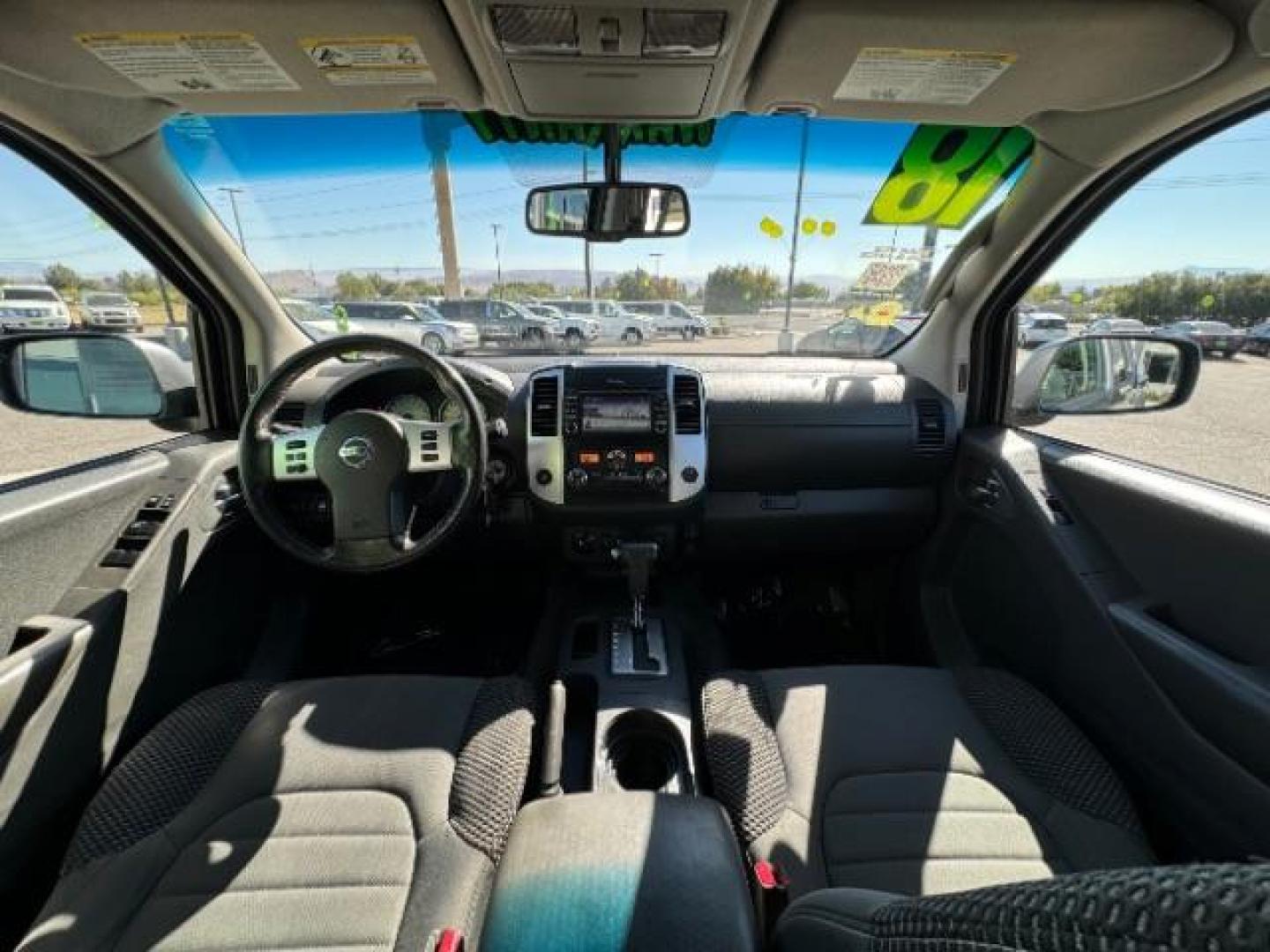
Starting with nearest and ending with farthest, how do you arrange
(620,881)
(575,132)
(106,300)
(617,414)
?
1. (620,881)
2. (575,132)
3. (617,414)
4. (106,300)

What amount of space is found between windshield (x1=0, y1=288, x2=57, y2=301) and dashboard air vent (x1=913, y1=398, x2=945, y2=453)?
16.2 feet

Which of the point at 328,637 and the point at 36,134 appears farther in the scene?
the point at 328,637

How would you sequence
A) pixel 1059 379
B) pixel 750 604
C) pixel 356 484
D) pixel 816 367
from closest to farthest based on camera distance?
1. pixel 356 484
2. pixel 1059 379
3. pixel 816 367
4. pixel 750 604

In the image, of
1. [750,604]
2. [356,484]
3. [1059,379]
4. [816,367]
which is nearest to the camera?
[356,484]

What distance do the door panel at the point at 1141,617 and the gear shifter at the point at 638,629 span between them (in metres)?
1.11

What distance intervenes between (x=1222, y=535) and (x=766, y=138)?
185 centimetres

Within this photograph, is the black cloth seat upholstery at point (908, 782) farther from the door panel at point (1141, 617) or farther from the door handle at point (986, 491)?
the door handle at point (986, 491)

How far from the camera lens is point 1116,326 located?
2400 millimetres

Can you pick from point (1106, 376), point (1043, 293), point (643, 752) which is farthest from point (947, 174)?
point (643, 752)

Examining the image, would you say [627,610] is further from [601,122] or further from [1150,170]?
[1150,170]

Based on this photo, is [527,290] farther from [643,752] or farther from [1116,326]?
[1116,326]

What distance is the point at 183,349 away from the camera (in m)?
2.44

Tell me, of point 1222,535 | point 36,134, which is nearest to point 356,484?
Result: point 36,134

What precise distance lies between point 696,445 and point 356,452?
3.54ft
